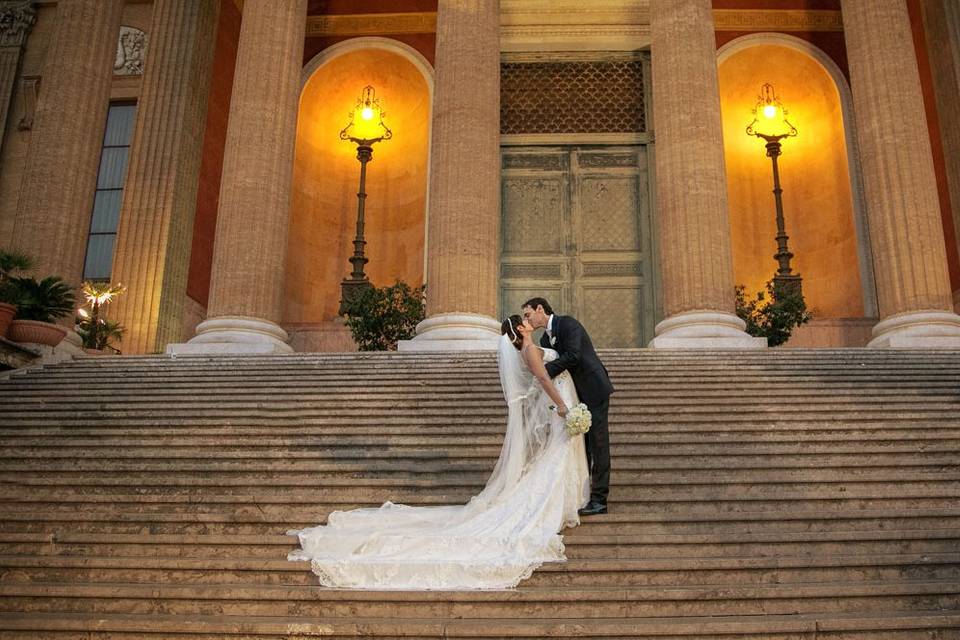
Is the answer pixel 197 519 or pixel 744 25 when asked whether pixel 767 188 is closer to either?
pixel 744 25

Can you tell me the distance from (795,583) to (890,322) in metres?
7.63

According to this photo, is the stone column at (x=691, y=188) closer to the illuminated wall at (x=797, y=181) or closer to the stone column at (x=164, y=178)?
the illuminated wall at (x=797, y=181)

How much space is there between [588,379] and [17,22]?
17.7 meters

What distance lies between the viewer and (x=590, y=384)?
525 cm

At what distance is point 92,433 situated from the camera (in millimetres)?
7129

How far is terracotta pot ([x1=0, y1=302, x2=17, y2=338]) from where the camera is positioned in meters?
9.61

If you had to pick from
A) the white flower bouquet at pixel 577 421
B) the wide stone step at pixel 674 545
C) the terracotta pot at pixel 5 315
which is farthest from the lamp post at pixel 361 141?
the white flower bouquet at pixel 577 421

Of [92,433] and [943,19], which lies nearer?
[92,433]

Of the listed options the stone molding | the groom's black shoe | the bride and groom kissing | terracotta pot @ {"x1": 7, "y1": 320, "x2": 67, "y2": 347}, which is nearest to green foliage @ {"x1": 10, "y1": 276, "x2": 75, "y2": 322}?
terracotta pot @ {"x1": 7, "y1": 320, "x2": 67, "y2": 347}

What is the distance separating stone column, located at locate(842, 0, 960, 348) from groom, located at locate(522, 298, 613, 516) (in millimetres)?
6990

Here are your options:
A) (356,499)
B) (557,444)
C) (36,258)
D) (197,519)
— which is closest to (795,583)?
(557,444)

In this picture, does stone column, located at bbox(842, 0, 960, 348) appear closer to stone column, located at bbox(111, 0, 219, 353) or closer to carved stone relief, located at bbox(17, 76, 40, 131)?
stone column, located at bbox(111, 0, 219, 353)

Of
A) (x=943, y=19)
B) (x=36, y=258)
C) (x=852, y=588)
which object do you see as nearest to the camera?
(x=852, y=588)

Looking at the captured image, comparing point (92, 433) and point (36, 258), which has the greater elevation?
point (36, 258)
